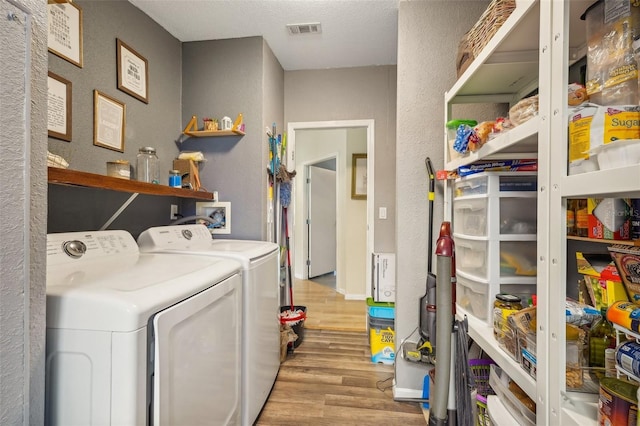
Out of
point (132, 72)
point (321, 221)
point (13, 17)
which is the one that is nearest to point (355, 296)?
point (321, 221)

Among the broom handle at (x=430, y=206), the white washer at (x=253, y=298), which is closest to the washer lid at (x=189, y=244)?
the white washer at (x=253, y=298)

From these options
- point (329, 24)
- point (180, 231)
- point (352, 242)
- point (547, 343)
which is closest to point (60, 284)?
point (180, 231)

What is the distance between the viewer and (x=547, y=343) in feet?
2.23

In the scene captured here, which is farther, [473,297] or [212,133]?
[212,133]

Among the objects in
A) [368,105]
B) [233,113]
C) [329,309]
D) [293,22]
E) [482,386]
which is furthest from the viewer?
[329,309]

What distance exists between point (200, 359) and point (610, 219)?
4.42 ft

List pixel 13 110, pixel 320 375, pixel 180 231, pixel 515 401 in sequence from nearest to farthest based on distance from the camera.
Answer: pixel 13 110, pixel 515 401, pixel 180 231, pixel 320 375

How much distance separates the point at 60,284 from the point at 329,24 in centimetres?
231

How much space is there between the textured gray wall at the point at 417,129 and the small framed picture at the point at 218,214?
138 centimetres

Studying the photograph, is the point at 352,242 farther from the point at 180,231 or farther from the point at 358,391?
the point at 180,231

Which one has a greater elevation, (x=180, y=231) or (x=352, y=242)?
(x=180, y=231)

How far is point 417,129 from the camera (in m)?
1.95

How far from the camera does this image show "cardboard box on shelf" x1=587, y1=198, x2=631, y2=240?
2.64ft

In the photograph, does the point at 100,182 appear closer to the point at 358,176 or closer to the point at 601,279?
the point at 601,279
